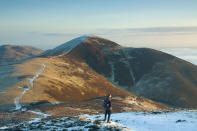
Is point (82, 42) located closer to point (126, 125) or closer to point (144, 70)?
point (144, 70)

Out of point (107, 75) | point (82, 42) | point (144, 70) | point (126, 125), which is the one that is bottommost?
point (107, 75)

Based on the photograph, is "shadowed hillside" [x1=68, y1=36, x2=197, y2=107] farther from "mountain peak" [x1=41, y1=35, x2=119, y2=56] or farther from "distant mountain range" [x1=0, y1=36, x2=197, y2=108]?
"mountain peak" [x1=41, y1=35, x2=119, y2=56]

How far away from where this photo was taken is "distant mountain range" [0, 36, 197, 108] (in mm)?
80669

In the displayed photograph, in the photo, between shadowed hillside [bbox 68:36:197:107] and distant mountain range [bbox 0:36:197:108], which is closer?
distant mountain range [bbox 0:36:197:108]

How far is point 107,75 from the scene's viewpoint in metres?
141

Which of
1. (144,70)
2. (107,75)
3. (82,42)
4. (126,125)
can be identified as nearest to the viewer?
(126,125)

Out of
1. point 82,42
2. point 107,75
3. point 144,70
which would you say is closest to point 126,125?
point 107,75

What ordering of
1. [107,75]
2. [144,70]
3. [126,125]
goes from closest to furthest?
[126,125], [107,75], [144,70]

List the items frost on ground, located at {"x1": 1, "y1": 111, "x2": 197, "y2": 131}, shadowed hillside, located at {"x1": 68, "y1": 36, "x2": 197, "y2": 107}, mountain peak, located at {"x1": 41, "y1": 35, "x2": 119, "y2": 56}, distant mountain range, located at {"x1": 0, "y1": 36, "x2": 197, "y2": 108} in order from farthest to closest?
mountain peak, located at {"x1": 41, "y1": 35, "x2": 119, "y2": 56} → shadowed hillside, located at {"x1": 68, "y1": 36, "x2": 197, "y2": 107} → distant mountain range, located at {"x1": 0, "y1": 36, "x2": 197, "y2": 108} → frost on ground, located at {"x1": 1, "y1": 111, "x2": 197, "y2": 131}

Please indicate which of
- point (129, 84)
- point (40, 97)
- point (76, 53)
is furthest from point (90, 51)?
point (40, 97)

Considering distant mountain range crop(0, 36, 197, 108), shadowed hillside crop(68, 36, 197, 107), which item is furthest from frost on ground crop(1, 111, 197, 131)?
shadowed hillside crop(68, 36, 197, 107)

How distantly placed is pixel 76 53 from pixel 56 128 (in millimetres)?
130308

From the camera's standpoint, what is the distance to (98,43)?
178875 millimetres

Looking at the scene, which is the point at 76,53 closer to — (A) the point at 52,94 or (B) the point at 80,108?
(A) the point at 52,94
